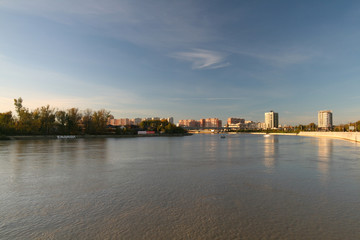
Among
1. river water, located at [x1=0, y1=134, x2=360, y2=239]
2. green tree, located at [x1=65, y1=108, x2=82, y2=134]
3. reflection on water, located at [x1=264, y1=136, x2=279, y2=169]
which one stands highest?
green tree, located at [x1=65, y1=108, x2=82, y2=134]

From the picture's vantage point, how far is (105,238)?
255 inches

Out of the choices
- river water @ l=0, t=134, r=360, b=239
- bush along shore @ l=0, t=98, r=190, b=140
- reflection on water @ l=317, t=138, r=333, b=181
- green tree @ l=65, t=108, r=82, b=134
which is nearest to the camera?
river water @ l=0, t=134, r=360, b=239

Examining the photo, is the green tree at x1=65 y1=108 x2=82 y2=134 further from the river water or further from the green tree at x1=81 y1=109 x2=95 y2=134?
the river water

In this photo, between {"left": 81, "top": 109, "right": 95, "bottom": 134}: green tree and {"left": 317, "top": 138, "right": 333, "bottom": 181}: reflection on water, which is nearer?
{"left": 317, "top": 138, "right": 333, "bottom": 181}: reflection on water

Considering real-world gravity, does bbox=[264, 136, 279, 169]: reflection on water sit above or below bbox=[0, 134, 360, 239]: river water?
below

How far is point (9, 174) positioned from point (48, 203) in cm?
937

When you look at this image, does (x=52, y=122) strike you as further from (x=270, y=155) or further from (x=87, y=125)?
(x=270, y=155)

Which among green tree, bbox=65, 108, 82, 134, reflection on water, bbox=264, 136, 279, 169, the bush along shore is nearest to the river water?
reflection on water, bbox=264, 136, 279, 169

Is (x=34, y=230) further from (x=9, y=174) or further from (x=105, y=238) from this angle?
(x=9, y=174)

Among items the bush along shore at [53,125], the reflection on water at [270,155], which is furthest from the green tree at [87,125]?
the reflection on water at [270,155]

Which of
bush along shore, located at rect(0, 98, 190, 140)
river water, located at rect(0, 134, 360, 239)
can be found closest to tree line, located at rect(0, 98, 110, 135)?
bush along shore, located at rect(0, 98, 190, 140)

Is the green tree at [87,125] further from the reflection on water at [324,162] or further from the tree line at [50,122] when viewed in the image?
the reflection on water at [324,162]

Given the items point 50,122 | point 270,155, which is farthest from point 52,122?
point 270,155

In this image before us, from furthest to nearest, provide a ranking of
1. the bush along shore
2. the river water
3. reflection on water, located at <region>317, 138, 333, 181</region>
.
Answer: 1. the bush along shore
2. reflection on water, located at <region>317, 138, 333, 181</region>
3. the river water
